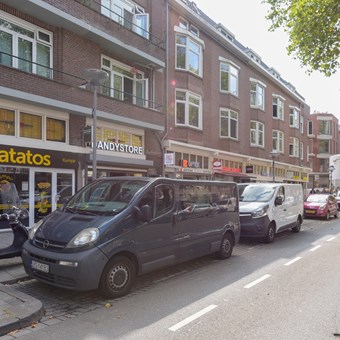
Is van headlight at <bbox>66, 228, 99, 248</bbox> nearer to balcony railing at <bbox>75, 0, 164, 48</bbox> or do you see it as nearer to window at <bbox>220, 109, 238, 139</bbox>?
balcony railing at <bbox>75, 0, 164, 48</bbox>

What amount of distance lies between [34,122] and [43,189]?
91.0 inches

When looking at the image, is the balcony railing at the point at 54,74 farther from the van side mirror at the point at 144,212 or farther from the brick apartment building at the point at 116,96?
the van side mirror at the point at 144,212

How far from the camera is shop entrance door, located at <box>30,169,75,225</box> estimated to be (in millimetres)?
12492

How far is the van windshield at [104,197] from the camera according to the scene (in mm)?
6301

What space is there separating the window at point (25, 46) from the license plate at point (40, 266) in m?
7.73

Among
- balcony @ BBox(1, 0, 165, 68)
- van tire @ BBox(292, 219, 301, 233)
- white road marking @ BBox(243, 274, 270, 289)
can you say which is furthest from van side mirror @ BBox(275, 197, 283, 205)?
balcony @ BBox(1, 0, 165, 68)

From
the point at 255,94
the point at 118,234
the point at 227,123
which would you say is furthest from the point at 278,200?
the point at 255,94

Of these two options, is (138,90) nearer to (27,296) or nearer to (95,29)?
(95,29)

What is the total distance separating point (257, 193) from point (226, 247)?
397 cm

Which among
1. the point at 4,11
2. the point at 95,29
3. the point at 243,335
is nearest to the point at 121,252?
the point at 243,335

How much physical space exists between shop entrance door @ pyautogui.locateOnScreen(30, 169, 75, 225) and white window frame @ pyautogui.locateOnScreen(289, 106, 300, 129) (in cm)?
2879

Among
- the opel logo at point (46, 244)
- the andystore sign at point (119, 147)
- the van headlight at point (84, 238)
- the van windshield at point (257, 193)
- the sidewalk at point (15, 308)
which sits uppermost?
the andystore sign at point (119, 147)

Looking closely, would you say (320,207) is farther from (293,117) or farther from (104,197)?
(293,117)

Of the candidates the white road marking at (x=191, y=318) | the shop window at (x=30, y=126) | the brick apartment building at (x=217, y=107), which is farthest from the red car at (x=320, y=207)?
the white road marking at (x=191, y=318)
